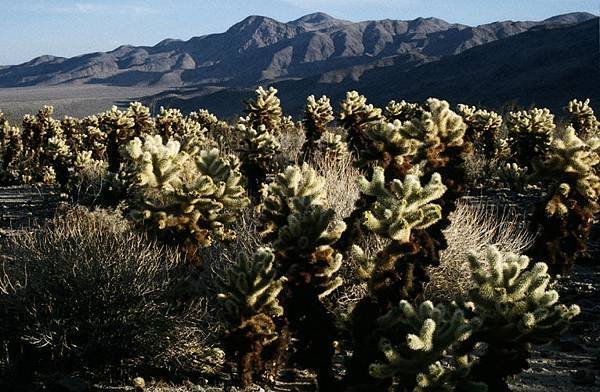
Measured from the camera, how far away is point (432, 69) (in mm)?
88938

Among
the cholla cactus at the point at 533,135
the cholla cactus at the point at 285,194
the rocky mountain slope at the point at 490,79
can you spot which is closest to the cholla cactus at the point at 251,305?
the cholla cactus at the point at 285,194

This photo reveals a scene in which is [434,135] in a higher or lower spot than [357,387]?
higher

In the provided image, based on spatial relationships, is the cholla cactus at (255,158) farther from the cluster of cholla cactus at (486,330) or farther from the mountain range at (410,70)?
the mountain range at (410,70)

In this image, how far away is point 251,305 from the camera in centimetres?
460

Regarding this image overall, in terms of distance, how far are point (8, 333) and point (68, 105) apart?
82.9m

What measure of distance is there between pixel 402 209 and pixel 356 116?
6.64 m

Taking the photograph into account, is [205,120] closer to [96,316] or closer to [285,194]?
[96,316]

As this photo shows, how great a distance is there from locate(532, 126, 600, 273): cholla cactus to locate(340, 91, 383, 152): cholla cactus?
4098mm

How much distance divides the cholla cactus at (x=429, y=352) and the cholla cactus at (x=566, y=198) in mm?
3227

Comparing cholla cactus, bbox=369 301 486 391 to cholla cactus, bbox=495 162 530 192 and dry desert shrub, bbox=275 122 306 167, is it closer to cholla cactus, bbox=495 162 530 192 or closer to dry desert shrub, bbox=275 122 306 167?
cholla cactus, bbox=495 162 530 192

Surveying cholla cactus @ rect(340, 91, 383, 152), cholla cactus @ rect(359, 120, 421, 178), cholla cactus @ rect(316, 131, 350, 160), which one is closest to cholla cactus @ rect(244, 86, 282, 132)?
cholla cactus @ rect(316, 131, 350, 160)

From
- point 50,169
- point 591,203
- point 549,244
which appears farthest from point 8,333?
point 50,169

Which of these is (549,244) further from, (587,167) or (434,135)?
(434,135)

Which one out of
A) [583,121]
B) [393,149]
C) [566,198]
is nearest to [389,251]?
[393,149]
